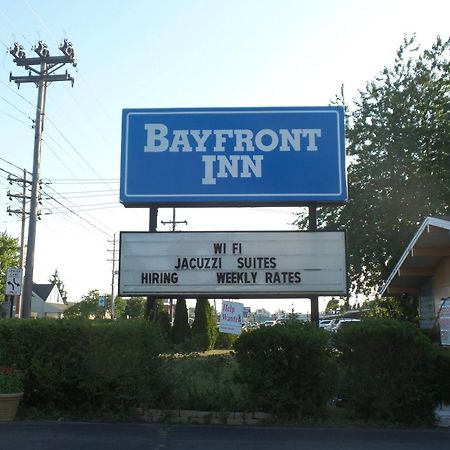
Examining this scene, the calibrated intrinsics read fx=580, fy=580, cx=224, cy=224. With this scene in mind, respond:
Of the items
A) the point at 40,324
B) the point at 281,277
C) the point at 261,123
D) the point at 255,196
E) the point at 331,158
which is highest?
the point at 261,123

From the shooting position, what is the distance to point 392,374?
9.13 meters

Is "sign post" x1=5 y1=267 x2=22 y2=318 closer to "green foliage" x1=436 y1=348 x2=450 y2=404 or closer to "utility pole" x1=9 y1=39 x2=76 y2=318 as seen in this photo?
"utility pole" x1=9 y1=39 x2=76 y2=318

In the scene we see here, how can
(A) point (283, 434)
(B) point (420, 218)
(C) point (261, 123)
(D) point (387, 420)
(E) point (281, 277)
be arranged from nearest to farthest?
(A) point (283, 434)
(D) point (387, 420)
(E) point (281, 277)
(C) point (261, 123)
(B) point (420, 218)

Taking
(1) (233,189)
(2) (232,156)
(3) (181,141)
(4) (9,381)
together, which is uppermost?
(3) (181,141)

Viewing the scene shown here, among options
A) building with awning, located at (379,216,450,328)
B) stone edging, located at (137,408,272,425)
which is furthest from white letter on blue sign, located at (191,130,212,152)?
building with awning, located at (379,216,450,328)

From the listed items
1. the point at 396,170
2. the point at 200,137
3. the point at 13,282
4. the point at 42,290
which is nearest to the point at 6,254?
the point at 13,282

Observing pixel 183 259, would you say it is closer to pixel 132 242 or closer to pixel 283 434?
pixel 132 242

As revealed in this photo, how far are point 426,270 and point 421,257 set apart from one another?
1291 mm

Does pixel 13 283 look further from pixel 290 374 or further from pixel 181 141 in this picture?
pixel 290 374

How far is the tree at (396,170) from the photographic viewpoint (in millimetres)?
21250

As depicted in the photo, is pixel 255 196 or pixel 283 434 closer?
pixel 283 434

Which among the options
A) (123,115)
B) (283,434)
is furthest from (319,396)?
(123,115)

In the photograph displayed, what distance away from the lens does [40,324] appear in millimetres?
9656

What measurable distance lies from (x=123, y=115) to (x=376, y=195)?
1319 centimetres
